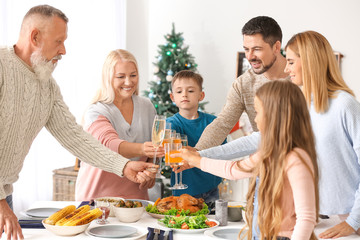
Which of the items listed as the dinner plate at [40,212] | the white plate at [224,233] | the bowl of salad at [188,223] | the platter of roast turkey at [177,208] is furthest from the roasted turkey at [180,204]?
the dinner plate at [40,212]

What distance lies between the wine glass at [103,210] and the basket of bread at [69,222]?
2.9 inches

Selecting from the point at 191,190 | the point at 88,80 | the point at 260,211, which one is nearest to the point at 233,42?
the point at 88,80

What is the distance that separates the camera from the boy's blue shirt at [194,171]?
305 centimetres

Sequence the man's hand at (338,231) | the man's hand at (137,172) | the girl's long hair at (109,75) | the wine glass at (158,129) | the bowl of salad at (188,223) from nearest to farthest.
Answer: the man's hand at (338,231), the bowl of salad at (188,223), the wine glass at (158,129), the man's hand at (137,172), the girl's long hair at (109,75)

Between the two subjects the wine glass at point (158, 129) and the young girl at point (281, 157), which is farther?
the wine glass at point (158, 129)

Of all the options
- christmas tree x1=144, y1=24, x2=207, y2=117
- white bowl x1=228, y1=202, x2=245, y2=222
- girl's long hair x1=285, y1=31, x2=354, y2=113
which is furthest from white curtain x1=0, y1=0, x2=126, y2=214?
girl's long hair x1=285, y1=31, x2=354, y2=113

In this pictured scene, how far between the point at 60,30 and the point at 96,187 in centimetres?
103

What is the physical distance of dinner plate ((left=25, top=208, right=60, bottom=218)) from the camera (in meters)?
2.28

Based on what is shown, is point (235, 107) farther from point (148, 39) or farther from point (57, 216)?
point (148, 39)

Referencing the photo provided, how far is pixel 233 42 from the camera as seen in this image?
6.16m

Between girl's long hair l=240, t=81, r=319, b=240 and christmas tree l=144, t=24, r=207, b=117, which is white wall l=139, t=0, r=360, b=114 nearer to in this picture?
christmas tree l=144, t=24, r=207, b=117

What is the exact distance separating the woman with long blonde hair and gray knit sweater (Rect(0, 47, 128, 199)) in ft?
3.69

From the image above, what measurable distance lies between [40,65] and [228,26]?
170 inches

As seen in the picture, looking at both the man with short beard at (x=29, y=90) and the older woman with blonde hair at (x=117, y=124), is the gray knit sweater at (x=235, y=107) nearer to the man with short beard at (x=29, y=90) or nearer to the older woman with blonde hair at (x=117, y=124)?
the older woman with blonde hair at (x=117, y=124)
